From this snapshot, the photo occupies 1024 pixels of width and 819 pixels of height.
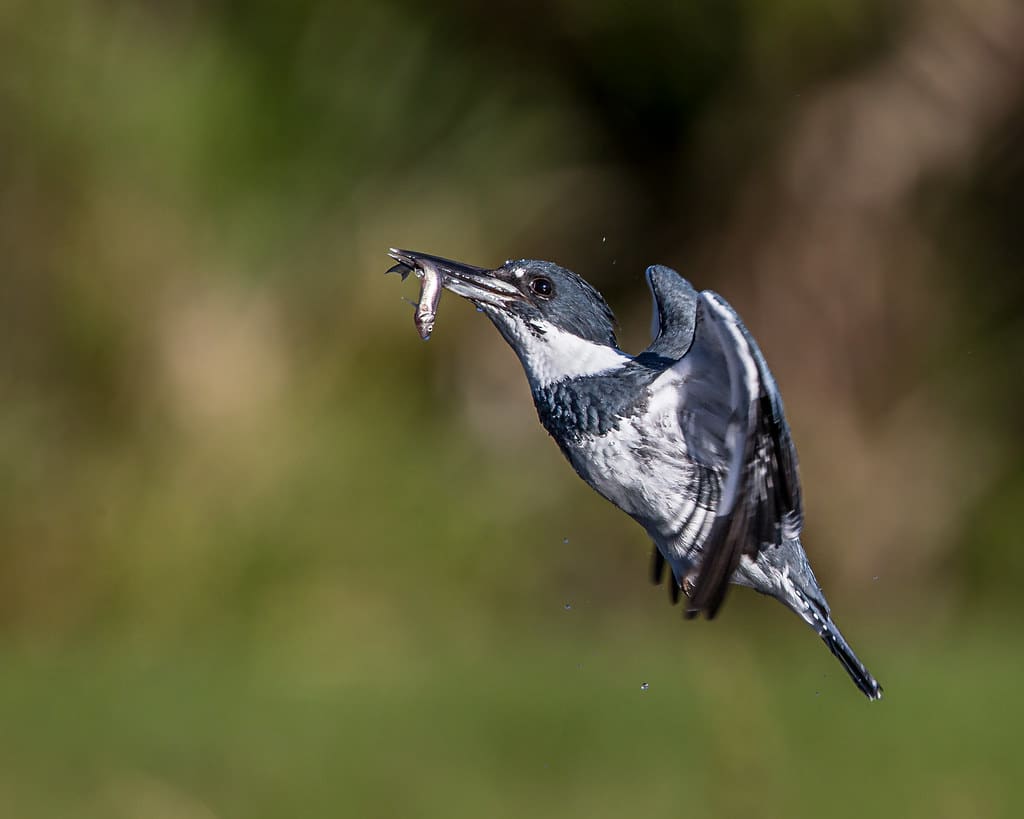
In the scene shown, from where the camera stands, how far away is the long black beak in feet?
7.99

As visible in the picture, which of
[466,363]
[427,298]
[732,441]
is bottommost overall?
[466,363]

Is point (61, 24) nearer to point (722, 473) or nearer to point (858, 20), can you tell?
point (858, 20)

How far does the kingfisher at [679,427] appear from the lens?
7.18 feet

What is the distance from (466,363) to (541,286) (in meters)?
5.56

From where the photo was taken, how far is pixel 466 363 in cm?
807

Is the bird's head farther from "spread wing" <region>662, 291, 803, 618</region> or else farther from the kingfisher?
"spread wing" <region>662, 291, 803, 618</region>

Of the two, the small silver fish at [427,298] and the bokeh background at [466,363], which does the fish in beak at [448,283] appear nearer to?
the small silver fish at [427,298]

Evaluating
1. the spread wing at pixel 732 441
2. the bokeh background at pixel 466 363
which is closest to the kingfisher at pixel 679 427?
the spread wing at pixel 732 441

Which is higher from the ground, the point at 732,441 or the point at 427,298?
the point at 732,441

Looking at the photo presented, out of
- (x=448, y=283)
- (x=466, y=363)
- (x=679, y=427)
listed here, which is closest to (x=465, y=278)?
(x=448, y=283)

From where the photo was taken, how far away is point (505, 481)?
25.7 feet

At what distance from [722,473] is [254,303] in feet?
17.8

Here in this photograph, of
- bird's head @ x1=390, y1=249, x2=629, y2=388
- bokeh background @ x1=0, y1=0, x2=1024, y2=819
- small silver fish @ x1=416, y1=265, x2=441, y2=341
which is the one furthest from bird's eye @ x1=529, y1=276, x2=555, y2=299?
bokeh background @ x1=0, y1=0, x2=1024, y2=819

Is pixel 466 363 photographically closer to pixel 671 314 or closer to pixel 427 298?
pixel 671 314
